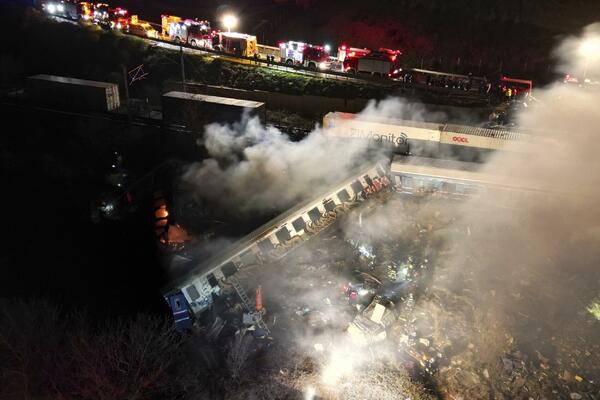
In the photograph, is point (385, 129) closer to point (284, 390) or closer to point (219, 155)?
point (219, 155)

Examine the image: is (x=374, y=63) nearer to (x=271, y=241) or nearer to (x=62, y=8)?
(x=271, y=241)

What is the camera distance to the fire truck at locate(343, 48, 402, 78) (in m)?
20.4

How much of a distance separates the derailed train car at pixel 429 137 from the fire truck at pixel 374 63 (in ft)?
20.9

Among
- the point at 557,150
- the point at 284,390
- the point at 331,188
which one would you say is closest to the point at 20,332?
the point at 284,390

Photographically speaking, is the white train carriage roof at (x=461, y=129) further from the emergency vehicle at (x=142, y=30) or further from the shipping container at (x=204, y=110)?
the emergency vehicle at (x=142, y=30)

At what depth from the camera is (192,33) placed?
24.3 meters

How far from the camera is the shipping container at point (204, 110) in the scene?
16.9m

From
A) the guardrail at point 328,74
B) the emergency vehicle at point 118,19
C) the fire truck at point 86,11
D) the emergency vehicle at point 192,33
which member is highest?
the fire truck at point 86,11

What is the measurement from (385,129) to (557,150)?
17.0 feet

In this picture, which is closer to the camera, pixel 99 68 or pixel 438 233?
pixel 438 233

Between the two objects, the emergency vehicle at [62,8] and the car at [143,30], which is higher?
the emergency vehicle at [62,8]

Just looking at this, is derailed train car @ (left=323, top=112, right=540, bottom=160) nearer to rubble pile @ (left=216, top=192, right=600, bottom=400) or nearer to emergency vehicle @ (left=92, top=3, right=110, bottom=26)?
rubble pile @ (left=216, top=192, right=600, bottom=400)

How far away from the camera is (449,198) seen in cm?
1286

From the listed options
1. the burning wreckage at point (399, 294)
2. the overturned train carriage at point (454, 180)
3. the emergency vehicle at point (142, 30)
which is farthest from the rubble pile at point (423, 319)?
the emergency vehicle at point (142, 30)
